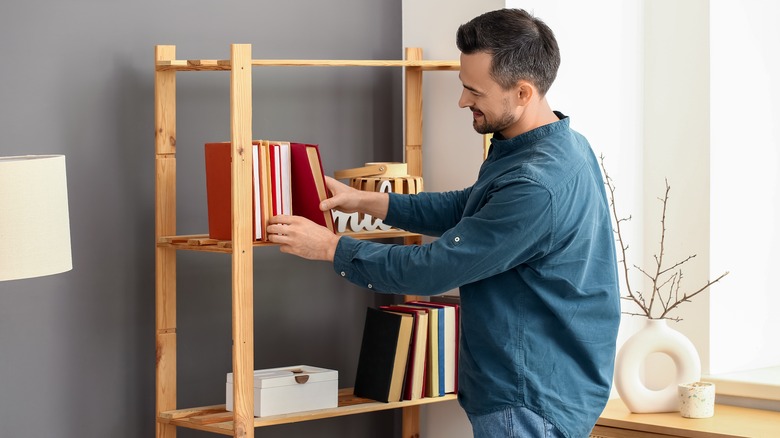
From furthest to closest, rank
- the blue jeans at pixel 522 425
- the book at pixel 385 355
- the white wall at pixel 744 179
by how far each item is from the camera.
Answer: the white wall at pixel 744 179 < the book at pixel 385 355 < the blue jeans at pixel 522 425

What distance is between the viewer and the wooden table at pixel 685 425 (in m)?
2.83

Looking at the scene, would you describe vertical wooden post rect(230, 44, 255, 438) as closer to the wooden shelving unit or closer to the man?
the wooden shelving unit

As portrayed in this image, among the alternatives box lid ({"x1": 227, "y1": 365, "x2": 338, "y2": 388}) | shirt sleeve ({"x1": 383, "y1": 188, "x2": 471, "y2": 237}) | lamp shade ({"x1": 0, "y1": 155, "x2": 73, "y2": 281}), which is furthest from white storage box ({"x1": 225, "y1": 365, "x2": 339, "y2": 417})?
lamp shade ({"x1": 0, "y1": 155, "x2": 73, "y2": 281})

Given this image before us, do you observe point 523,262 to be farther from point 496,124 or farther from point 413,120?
point 413,120

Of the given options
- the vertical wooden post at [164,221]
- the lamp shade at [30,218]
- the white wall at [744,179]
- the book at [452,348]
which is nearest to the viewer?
the lamp shade at [30,218]

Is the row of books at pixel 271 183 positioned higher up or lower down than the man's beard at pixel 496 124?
lower down

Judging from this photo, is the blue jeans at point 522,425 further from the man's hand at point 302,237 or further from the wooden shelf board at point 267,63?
the wooden shelf board at point 267,63

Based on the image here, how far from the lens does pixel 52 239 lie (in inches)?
84.1

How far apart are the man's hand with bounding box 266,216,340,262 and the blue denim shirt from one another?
49 millimetres

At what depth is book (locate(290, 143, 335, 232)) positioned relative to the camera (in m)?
2.61

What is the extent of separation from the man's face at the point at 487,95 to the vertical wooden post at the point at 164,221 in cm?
90

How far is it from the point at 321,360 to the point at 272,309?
0.24m

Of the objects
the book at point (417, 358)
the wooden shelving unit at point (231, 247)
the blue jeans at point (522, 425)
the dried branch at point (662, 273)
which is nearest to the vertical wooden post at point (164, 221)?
the wooden shelving unit at point (231, 247)

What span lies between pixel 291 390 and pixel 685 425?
43.3 inches
